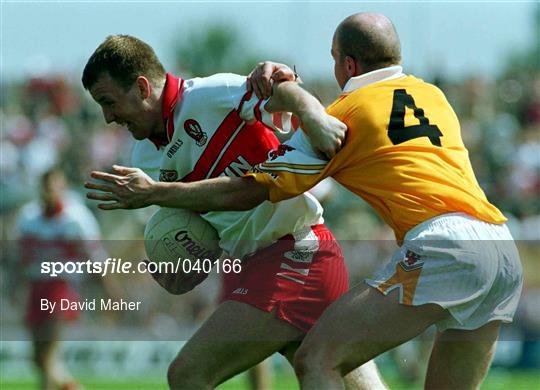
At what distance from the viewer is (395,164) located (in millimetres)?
5367

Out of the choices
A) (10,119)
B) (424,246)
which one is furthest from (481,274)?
(10,119)

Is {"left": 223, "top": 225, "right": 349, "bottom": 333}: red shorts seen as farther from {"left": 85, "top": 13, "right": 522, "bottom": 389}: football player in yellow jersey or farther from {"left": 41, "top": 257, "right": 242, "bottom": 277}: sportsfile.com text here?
{"left": 85, "top": 13, "right": 522, "bottom": 389}: football player in yellow jersey

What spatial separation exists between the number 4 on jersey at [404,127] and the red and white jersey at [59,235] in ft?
23.1

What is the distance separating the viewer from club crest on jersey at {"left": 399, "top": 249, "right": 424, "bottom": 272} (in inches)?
206

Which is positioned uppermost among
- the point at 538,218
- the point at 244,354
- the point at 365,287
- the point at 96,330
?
the point at 365,287

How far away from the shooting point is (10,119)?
711 inches

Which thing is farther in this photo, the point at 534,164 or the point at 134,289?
the point at 534,164

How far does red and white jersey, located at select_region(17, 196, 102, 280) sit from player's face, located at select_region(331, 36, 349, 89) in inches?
262

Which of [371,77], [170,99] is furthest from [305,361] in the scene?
[170,99]

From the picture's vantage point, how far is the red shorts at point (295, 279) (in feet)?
19.5

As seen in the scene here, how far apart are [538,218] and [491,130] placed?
2234 millimetres

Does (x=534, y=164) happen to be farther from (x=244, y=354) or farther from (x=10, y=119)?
(x=244, y=354)

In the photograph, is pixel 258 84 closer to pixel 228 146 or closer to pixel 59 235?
pixel 228 146

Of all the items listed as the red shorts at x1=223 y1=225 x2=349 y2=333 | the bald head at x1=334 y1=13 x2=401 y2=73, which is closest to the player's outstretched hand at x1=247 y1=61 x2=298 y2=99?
the bald head at x1=334 y1=13 x2=401 y2=73
